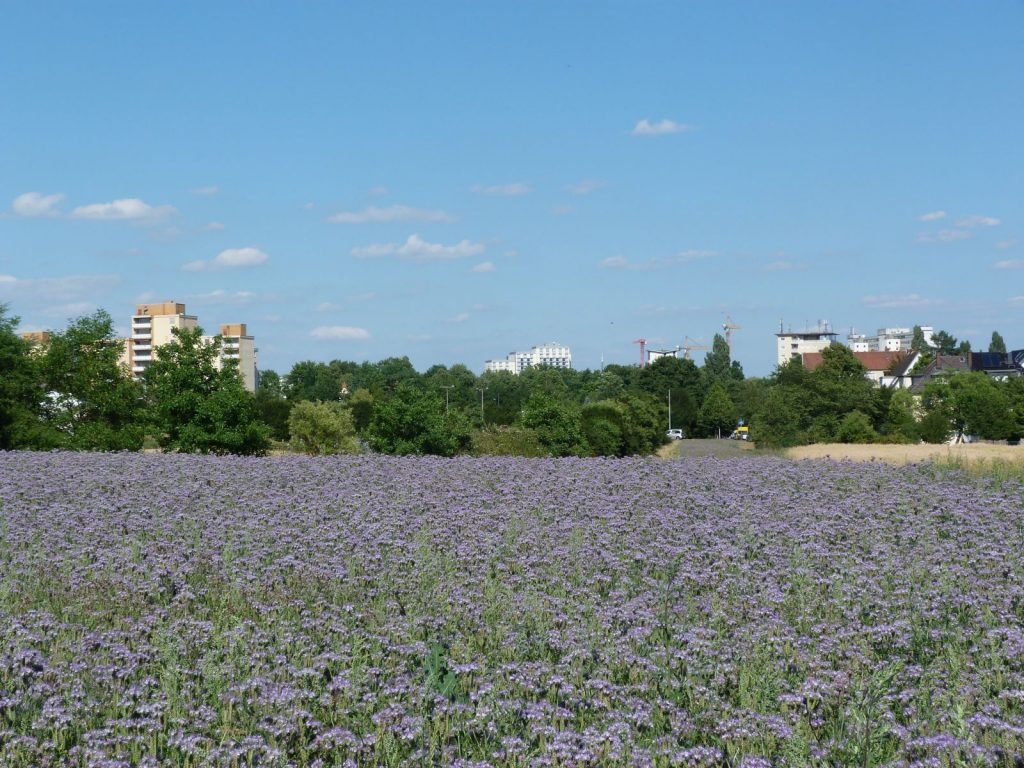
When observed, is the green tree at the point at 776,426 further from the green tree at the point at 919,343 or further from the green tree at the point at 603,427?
the green tree at the point at 919,343

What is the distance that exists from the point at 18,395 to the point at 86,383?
76.9 inches

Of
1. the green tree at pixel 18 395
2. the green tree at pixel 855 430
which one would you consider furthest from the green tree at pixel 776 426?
the green tree at pixel 18 395

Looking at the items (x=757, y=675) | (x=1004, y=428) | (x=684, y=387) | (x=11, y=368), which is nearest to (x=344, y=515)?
(x=757, y=675)

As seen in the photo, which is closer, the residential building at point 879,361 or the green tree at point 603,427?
the green tree at point 603,427

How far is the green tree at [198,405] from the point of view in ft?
91.5

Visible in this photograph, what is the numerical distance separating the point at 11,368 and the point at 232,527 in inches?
942

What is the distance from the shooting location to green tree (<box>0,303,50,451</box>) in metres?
28.1

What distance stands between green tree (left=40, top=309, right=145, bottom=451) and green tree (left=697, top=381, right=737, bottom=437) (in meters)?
74.7

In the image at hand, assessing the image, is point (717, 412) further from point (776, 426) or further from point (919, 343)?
point (919, 343)

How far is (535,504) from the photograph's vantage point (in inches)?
428

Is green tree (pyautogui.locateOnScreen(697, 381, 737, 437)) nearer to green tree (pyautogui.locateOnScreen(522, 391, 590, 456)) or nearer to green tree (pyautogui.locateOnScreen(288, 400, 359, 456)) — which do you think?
green tree (pyautogui.locateOnScreen(522, 391, 590, 456))

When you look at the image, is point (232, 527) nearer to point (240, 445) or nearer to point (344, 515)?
point (344, 515)

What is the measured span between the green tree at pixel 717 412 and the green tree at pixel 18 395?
76.3m

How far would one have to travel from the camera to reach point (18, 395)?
2975 centimetres
